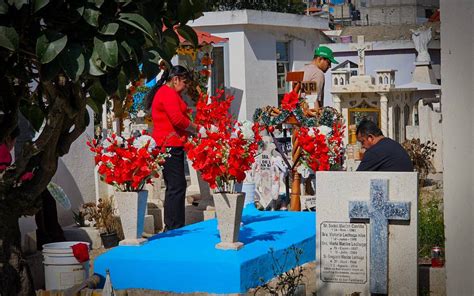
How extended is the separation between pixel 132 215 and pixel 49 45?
462 centimetres

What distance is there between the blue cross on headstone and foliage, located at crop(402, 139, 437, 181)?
24.1 ft

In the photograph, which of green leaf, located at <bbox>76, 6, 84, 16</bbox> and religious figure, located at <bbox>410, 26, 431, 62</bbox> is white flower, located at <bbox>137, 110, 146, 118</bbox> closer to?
religious figure, located at <bbox>410, 26, 431, 62</bbox>

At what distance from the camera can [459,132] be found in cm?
402

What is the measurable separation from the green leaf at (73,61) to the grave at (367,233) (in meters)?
3.69

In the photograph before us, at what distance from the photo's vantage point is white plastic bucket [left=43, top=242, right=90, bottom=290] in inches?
311

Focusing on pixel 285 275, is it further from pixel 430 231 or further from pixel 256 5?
pixel 256 5

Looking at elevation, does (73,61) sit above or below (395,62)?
below

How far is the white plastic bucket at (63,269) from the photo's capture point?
789 centimetres

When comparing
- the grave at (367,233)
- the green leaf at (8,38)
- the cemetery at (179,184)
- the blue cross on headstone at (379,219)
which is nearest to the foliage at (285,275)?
the cemetery at (179,184)

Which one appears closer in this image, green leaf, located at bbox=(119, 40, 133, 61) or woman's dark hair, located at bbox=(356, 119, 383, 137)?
green leaf, located at bbox=(119, 40, 133, 61)

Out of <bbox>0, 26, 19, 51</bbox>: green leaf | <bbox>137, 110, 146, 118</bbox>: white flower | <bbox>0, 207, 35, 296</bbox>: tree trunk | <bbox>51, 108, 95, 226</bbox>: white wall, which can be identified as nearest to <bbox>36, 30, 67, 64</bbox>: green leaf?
<bbox>0, 26, 19, 51</bbox>: green leaf

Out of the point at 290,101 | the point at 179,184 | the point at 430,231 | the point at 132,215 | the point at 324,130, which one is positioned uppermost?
the point at 290,101

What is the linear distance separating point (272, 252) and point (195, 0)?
12.1 feet

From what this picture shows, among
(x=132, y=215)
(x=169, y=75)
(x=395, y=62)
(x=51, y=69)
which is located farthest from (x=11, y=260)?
(x=395, y=62)
